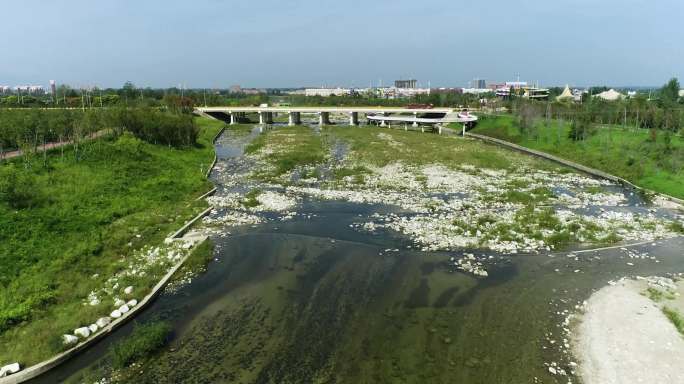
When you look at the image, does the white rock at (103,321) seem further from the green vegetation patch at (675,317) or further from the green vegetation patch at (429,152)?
the green vegetation patch at (429,152)

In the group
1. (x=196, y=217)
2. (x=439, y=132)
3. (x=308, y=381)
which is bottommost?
(x=308, y=381)

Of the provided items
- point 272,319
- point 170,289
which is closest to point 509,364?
point 272,319

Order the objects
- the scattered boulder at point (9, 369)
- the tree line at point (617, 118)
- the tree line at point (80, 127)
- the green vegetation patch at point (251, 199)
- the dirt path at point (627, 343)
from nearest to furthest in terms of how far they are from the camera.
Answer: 1. the scattered boulder at point (9, 369)
2. the dirt path at point (627, 343)
3. the green vegetation patch at point (251, 199)
4. the tree line at point (80, 127)
5. the tree line at point (617, 118)

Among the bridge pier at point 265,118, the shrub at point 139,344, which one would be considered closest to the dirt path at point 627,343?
the shrub at point 139,344

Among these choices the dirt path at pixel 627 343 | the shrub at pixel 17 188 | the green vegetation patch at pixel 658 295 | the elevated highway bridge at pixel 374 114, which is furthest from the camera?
the elevated highway bridge at pixel 374 114

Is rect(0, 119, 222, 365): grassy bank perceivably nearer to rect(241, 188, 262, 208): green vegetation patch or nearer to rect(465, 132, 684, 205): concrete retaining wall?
rect(241, 188, 262, 208): green vegetation patch

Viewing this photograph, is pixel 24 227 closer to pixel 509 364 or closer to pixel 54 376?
pixel 54 376
